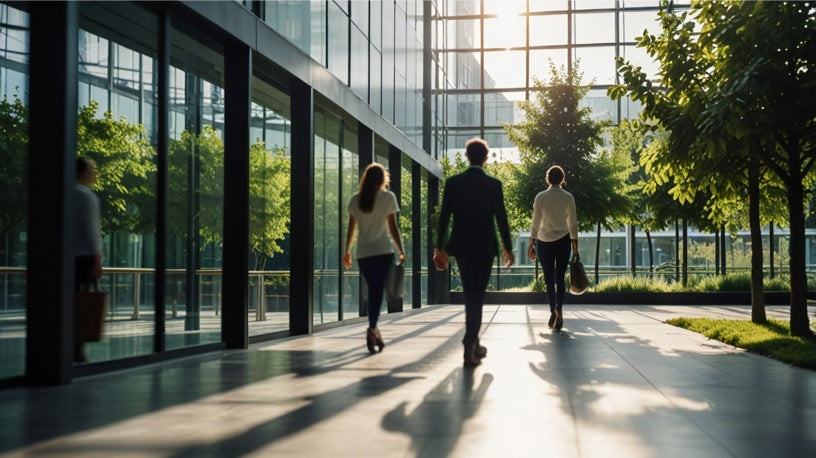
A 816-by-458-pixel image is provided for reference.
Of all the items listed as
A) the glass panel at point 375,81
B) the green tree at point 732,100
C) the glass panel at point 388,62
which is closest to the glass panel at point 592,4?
the glass panel at point 388,62

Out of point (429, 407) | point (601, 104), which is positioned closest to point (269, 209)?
point (429, 407)

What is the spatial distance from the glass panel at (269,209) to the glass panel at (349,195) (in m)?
2.60

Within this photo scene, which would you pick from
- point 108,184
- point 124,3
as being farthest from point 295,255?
point 124,3

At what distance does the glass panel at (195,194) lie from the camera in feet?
25.9

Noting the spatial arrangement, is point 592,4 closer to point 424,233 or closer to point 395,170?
point 424,233

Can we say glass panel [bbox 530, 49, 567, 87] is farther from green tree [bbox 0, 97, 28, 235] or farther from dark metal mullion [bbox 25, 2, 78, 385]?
dark metal mullion [bbox 25, 2, 78, 385]

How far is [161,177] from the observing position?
7.57m

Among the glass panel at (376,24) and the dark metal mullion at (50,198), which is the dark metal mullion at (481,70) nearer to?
the glass panel at (376,24)

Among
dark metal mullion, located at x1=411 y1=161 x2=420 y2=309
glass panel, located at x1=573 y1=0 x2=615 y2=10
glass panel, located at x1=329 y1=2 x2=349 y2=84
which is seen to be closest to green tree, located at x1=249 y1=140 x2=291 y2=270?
glass panel, located at x1=329 y1=2 x2=349 y2=84

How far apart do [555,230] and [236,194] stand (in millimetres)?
4151

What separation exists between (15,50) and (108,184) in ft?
4.37

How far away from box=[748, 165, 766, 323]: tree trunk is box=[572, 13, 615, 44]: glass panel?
70.0 ft

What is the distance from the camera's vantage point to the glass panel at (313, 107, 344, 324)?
12125mm

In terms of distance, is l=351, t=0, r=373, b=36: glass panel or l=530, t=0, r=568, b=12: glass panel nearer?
l=351, t=0, r=373, b=36: glass panel
